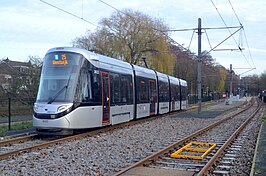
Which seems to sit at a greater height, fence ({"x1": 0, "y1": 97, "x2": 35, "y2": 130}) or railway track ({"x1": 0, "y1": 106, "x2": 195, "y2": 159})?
fence ({"x1": 0, "y1": 97, "x2": 35, "y2": 130})

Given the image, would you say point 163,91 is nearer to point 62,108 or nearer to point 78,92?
point 78,92

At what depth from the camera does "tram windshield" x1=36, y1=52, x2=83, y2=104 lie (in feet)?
50.1

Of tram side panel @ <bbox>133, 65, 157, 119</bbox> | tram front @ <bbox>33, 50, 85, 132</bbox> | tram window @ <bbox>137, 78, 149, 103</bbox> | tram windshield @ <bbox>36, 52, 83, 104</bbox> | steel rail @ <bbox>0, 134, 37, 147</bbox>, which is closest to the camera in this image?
steel rail @ <bbox>0, 134, 37, 147</bbox>

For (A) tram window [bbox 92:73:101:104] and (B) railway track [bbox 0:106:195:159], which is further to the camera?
(A) tram window [bbox 92:73:101:104]

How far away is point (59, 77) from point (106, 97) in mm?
2808

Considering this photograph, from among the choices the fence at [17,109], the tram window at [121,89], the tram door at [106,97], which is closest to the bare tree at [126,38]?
the fence at [17,109]

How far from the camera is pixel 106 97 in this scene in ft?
57.9

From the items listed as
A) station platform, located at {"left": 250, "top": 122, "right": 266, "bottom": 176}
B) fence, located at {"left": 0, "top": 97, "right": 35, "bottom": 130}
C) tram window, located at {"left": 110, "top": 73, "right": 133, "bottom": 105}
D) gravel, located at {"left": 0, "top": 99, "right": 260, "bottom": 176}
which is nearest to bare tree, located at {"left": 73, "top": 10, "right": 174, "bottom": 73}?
fence, located at {"left": 0, "top": 97, "right": 35, "bottom": 130}

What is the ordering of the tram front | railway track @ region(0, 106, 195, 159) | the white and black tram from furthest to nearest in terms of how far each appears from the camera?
the white and black tram
the tram front
railway track @ region(0, 106, 195, 159)

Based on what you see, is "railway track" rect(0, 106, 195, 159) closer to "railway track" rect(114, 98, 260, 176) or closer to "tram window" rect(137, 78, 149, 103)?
"railway track" rect(114, 98, 260, 176)

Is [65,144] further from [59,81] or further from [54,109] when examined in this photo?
[59,81]

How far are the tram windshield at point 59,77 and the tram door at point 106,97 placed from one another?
6.40 feet

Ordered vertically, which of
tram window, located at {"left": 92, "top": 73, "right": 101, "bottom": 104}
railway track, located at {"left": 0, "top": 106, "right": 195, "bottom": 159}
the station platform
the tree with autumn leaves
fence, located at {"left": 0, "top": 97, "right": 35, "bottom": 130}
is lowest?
the station platform

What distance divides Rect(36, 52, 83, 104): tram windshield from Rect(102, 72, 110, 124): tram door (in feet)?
6.40
